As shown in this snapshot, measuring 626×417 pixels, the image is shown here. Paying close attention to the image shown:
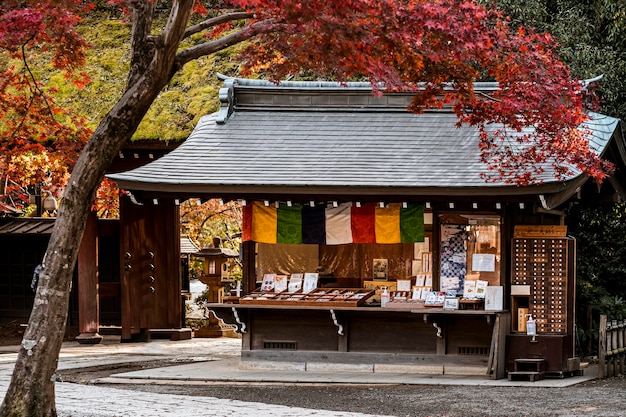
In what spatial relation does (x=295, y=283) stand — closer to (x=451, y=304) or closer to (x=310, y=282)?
(x=310, y=282)

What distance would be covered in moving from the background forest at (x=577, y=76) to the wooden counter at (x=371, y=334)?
4.61 meters

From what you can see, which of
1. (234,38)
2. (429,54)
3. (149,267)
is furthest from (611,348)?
(149,267)

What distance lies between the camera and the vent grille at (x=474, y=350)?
15.7 metres

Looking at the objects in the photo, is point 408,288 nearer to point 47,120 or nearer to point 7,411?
point 47,120

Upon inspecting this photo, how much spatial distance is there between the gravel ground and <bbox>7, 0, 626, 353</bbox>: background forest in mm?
5949

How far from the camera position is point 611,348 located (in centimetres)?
1549

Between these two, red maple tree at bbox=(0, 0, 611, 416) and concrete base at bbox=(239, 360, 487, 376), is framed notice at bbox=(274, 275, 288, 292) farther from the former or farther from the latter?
red maple tree at bbox=(0, 0, 611, 416)

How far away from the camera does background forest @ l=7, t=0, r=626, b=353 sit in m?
→ 20.3

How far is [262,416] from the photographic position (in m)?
11.2

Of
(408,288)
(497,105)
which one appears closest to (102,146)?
(497,105)

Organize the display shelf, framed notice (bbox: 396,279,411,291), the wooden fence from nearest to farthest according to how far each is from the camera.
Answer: the wooden fence → the display shelf → framed notice (bbox: 396,279,411,291)

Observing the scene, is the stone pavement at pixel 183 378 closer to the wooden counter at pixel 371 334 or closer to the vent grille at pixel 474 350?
the wooden counter at pixel 371 334

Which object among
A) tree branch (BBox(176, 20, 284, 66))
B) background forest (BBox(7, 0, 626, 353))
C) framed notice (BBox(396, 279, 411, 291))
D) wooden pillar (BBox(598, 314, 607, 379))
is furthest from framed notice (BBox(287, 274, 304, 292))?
tree branch (BBox(176, 20, 284, 66))

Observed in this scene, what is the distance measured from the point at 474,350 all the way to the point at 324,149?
3819 mm
